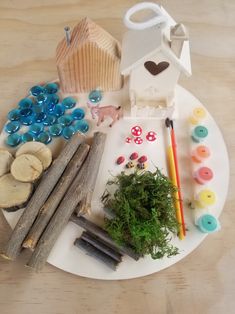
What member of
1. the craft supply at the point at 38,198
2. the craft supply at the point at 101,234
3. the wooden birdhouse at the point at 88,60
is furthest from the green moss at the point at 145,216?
the wooden birdhouse at the point at 88,60

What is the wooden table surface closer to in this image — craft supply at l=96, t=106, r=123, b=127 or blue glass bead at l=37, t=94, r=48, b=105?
blue glass bead at l=37, t=94, r=48, b=105

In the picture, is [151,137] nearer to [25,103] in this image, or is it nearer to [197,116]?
[197,116]

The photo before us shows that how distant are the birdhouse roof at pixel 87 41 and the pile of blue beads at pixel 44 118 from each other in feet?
0.28

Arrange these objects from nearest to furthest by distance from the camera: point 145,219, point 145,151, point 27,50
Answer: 1. point 145,219
2. point 145,151
3. point 27,50

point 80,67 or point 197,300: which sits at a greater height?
point 80,67

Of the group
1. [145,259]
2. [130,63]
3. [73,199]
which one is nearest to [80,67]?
[130,63]

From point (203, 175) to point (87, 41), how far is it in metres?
0.32

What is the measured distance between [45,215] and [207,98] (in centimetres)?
41

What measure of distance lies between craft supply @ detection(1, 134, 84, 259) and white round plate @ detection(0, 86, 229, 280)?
32mm

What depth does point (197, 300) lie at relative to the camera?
22.4 inches

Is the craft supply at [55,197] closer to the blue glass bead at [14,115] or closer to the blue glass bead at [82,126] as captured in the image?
the blue glass bead at [82,126]

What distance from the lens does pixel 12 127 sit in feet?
2.21

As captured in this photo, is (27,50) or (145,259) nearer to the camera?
(145,259)

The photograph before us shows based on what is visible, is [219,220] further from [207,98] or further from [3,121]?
[3,121]
